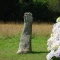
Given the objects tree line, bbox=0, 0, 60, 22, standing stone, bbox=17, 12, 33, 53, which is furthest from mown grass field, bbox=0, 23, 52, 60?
tree line, bbox=0, 0, 60, 22

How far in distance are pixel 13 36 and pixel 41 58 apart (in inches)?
284

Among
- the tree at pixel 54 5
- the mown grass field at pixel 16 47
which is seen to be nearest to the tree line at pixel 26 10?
the tree at pixel 54 5

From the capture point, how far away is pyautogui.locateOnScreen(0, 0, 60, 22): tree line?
33062 mm

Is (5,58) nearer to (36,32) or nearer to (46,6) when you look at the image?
(36,32)

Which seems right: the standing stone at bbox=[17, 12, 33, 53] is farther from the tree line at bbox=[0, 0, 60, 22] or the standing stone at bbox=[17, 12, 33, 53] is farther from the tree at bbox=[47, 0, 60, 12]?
the tree at bbox=[47, 0, 60, 12]

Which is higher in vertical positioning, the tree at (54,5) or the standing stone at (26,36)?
the standing stone at (26,36)

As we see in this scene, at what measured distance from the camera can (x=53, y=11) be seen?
3478cm

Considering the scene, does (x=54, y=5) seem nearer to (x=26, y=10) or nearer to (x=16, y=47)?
(x=26, y=10)

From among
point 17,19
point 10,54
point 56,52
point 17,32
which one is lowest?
point 17,19

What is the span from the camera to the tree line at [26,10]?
108ft

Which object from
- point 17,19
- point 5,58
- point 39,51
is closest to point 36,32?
point 39,51

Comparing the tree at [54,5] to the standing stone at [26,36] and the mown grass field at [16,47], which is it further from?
the standing stone at [26,36]

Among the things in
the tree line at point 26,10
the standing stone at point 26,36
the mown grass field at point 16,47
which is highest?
the standing stone at point 26,36

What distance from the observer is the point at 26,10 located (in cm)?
3353
